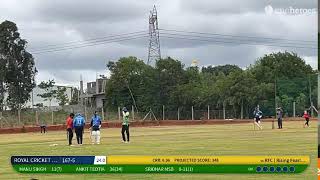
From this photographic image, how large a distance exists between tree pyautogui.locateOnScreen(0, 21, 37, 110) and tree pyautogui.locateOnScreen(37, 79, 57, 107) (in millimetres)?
12004

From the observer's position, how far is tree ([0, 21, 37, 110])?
210 feet

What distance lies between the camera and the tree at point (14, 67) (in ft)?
210

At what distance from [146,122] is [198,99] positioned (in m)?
11.9

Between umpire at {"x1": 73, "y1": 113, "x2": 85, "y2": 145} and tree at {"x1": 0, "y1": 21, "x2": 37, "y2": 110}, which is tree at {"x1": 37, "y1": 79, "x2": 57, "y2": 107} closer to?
tree at {"x1": 0, "y1": 21, "x2": 37, "y2": 110}

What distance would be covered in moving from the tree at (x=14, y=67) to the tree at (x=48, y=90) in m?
12.0

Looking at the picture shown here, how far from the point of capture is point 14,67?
216ft

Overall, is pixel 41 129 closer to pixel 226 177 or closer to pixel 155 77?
pixel 155 77

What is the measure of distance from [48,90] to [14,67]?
1978 cm

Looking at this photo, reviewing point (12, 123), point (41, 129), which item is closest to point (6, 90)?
point (12, 123)

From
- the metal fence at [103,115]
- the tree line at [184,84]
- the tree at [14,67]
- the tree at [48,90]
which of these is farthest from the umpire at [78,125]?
the tree at [48,90]
